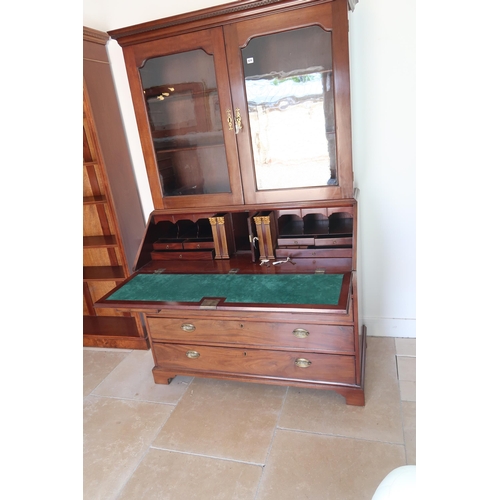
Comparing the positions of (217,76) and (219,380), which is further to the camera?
(219,380)

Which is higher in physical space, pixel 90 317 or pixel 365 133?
pixel 365 133

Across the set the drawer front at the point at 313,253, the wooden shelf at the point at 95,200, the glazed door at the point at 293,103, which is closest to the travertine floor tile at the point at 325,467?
the drawer front at the point at 313,253

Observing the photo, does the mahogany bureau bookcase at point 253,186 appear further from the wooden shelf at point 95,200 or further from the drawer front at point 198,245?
the wooden shelf at point 95,200

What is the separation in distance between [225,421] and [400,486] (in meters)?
1.23

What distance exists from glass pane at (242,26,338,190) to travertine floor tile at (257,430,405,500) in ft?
3.87

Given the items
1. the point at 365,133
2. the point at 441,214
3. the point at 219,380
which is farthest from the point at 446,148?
the point at 219,380

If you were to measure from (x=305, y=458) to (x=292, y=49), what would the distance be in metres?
1.78

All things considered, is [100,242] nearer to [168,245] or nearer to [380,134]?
[168,245]

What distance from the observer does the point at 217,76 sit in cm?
178

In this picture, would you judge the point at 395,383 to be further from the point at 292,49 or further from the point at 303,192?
the point at 292,49

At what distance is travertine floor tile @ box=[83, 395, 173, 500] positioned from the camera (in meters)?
1.61

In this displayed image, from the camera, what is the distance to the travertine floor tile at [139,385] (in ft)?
6.89

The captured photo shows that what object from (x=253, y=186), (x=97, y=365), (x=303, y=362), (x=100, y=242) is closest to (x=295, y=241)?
(x=253, y=186)

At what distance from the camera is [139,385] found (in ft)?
7.24
